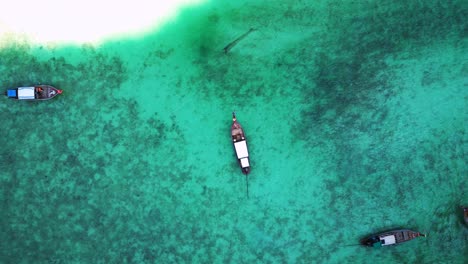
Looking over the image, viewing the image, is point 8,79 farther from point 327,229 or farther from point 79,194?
point 327,229

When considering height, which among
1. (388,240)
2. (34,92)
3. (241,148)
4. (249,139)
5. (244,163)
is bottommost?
(388,240)

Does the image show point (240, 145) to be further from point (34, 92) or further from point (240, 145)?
point (34, 92)

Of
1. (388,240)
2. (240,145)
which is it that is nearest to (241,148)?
(240,145)

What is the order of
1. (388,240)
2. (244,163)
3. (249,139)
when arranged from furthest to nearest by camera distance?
(249,139)
(244,163)
(388,240)

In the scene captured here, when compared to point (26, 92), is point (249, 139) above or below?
below

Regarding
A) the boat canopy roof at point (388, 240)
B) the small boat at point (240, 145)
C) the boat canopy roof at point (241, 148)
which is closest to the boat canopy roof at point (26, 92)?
the small boat at point (240, 145)

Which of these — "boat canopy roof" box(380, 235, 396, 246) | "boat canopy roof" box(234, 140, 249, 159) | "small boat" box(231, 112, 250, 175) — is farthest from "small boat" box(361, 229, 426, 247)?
"boat canopy roof" box(234, 140, 249, 159)

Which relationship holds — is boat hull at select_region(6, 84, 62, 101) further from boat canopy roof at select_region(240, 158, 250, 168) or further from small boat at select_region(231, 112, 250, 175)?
boat canopy roof at select_region(240, 158, 250, 168)

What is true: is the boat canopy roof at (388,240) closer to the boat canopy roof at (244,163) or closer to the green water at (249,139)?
the green water at (249,139)
